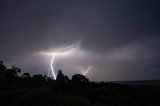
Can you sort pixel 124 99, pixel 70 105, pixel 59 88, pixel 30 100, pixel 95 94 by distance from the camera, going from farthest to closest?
pixel 59 88, pixel 95 94, pixel 124 99, pixel 30 100, pixel 70 105

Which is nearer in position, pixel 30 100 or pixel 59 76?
pixel 30 100

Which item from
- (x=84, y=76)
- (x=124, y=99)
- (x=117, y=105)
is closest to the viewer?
(x=117, y=105)

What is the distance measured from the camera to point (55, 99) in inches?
1035

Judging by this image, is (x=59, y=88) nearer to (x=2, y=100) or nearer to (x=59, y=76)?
(x=59, y=76)

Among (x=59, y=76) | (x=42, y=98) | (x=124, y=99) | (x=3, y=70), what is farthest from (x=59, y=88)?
(x=3, y=70)

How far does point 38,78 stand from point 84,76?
13.7 m

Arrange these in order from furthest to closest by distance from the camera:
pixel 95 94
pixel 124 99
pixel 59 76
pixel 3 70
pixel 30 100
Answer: pixel 3 70
pixel 59 76
pixel 95 94
pixel 124 99
pixel 30 100

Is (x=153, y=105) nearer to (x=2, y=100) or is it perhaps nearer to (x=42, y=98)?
(x=42, y=98)

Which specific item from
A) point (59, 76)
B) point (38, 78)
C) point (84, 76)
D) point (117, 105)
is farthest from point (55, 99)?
point (38, 78)

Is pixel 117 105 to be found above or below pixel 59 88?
below

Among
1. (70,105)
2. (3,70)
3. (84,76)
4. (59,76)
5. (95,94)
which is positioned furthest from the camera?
(3,70)

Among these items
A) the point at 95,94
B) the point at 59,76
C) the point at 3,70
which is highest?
the point at 3,70

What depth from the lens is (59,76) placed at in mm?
49969

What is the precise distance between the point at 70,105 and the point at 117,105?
30.6ft
